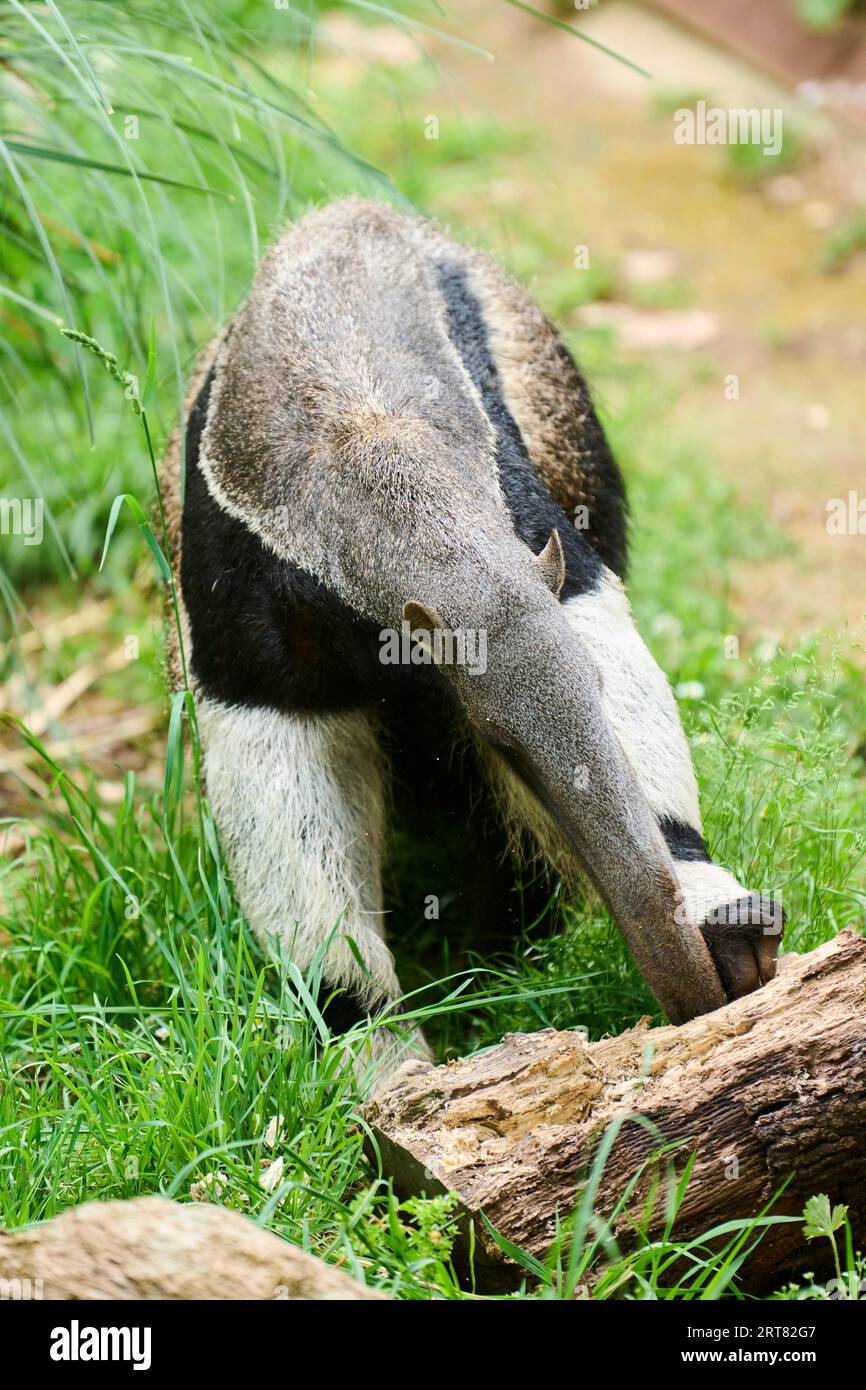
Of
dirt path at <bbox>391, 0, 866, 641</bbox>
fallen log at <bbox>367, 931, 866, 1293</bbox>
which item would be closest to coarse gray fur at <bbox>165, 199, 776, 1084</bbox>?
fallen log at <bbox>367, 931, 866, 1293</bbox>

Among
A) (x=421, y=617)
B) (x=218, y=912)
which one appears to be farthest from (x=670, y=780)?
(x=218, y=912)

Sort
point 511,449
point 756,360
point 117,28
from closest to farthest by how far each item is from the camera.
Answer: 1. point 511,449
2. point 117,28
3. point 756,360

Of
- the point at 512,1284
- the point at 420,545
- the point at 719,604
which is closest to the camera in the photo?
the point at 512,1284

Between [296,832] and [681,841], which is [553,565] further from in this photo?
[296,832]

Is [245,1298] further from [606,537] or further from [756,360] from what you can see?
[756,360]

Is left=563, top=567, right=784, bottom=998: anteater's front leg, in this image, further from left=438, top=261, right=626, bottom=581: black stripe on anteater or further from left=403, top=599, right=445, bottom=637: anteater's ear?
left=403, top=599, right=445, bottom=637: anteater's ear

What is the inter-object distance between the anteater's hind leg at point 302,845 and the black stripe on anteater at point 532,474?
2.52 ft

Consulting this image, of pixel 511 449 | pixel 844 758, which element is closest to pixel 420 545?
pixel 511 449

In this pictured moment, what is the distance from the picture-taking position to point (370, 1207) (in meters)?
3.45

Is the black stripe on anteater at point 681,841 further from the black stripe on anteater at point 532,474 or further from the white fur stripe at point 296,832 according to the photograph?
the white fur stripe at point 296,832

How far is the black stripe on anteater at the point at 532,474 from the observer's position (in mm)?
4027

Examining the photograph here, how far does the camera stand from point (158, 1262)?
2822 millimetres

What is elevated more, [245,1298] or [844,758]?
[844,758]

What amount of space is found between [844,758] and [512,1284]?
2.42 metres
